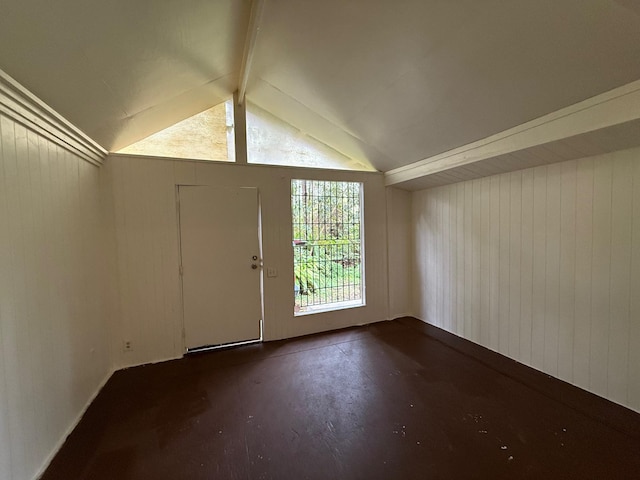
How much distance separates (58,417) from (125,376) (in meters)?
0.89

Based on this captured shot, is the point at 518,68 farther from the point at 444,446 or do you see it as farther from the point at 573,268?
the point at 444,446

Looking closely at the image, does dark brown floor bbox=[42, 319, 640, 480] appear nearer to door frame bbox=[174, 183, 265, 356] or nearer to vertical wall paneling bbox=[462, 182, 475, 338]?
door frame bbox=[174, 183, 265, 356]

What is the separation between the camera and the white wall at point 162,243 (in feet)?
Answer: 9.21

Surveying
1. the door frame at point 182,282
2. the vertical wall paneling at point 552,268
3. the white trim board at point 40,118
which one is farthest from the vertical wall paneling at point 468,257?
the white trim board at point 40,118

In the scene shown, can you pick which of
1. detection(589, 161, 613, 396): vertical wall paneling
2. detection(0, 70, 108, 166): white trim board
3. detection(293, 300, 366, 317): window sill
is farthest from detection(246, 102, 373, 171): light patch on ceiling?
detection(589, 161, 613, 396): vertical wall paneling

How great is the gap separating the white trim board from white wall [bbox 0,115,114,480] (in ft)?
0.18

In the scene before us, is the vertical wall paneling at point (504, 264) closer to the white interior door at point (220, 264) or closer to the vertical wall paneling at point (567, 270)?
the vertical wall paneling at point (567, 270)

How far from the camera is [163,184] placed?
291 cm

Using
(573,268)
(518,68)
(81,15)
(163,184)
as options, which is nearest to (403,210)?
(573,268)

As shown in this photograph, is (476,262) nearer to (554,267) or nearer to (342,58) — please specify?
(554,267)

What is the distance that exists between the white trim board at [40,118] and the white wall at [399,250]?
3.43 metres

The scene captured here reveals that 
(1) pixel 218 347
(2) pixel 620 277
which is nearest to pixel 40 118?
(1) pixel 218 347

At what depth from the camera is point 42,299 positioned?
1.69m

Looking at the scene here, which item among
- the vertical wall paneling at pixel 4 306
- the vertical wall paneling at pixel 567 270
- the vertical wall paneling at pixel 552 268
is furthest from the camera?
the vertical wall paneling at pixel 552 268
